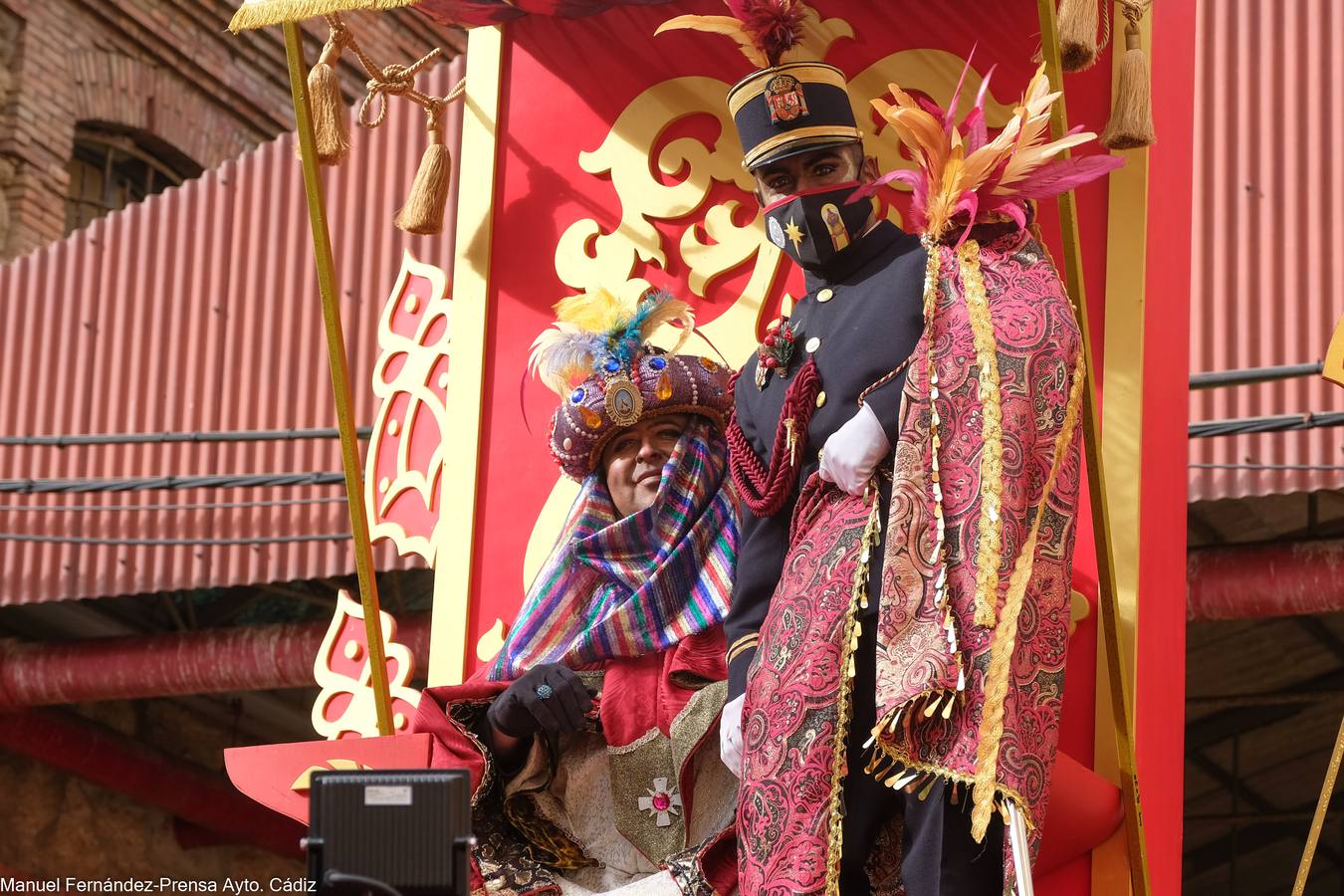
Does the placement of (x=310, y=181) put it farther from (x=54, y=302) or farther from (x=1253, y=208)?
(x=54, y=302)

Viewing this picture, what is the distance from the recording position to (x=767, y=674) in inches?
151

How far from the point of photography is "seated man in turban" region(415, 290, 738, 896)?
433 cm

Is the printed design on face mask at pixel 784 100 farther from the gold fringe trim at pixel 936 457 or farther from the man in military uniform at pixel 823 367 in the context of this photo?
the gold fringe trim at pixel 936 457

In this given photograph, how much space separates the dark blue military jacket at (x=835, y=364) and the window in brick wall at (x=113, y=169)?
9.35 m

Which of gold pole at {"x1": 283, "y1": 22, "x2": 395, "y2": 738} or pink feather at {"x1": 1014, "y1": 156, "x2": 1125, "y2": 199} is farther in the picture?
gold pole at {"x1": 283, "y1": 22, "x2": 395, "y2": 738}

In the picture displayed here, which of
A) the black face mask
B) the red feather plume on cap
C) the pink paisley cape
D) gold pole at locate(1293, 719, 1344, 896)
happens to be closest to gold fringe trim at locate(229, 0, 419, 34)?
the red feather plume on cap

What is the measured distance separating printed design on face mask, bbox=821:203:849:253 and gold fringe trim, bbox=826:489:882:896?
24.9 inches

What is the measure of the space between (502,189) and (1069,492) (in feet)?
7.80

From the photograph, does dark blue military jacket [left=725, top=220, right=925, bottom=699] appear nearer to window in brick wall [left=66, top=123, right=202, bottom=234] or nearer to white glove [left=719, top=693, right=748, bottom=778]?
white glove [left=719, top=693, right=748, bottom=778]

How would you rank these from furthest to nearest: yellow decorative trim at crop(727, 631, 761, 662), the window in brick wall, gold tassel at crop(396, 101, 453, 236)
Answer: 1. the window in brick wall
2. gold tassel at crop(396, 101, 453, 236)
3. yellow decorative trim at crop(727, 631, 761, 662)

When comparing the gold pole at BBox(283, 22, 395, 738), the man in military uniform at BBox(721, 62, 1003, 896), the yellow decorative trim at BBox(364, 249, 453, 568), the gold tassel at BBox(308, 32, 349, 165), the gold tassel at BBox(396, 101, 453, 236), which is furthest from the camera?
the yellow decorative trim at BBox(364, 249, 453, 568)

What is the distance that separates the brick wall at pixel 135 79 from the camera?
11.9m

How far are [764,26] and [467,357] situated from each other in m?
1.60

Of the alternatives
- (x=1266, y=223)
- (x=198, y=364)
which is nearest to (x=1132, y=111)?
(x=1266, y=223)
